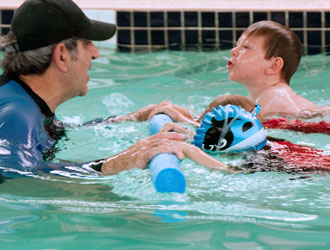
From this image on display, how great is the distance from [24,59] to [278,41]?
2.16 meters

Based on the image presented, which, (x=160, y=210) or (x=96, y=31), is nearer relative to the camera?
(x=160, y=210)

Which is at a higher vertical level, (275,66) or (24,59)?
(24,59)

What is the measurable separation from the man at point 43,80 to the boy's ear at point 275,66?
160 centimetres

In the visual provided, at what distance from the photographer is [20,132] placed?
2.69m

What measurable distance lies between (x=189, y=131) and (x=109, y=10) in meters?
4.27

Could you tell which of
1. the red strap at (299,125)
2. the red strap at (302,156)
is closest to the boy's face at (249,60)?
the red strap at (299,125)

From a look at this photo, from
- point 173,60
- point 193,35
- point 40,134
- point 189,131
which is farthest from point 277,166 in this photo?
point 193,35

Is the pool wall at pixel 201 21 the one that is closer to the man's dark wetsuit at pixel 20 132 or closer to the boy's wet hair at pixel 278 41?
the boy's wet hair at pixel 278 41

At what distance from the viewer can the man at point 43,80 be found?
268 centimetres

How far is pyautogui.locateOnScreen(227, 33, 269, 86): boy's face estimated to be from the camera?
4.48m

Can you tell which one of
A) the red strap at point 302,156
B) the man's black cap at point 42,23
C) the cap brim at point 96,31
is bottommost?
the red strap at point 302,156

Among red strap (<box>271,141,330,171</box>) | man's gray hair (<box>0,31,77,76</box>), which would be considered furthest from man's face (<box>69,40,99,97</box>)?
red strap (<box>271,141,330,171</box>)

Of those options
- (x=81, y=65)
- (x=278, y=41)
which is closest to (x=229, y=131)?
(x=81, y=65)

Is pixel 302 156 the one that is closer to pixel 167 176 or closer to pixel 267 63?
pixel 167 176
